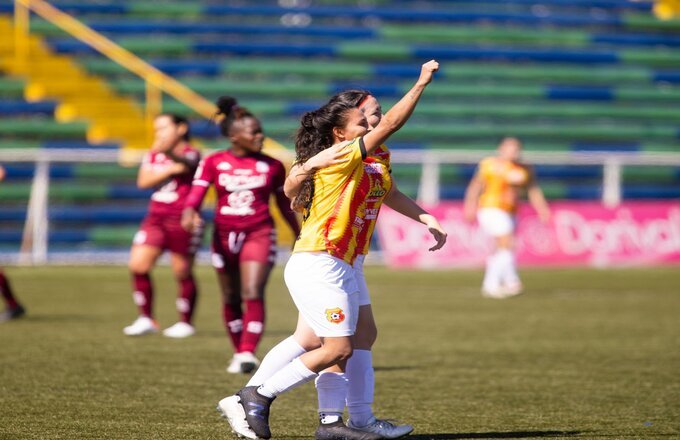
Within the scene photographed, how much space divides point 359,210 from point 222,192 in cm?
297

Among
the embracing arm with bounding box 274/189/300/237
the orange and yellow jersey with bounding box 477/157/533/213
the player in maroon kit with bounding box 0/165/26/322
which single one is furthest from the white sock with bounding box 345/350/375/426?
the orange and yellow jersey with bounding box 477/157/533/213

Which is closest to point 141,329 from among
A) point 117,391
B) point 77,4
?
point 117,391

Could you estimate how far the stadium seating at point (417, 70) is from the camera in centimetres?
2398

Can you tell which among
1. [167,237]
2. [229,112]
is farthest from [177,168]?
[229,112]

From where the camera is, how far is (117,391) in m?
7.17

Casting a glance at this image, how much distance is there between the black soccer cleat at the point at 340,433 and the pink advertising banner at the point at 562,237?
14.0m

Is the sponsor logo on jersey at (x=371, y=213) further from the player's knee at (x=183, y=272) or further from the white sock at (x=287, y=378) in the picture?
the player's knee at (x=183, y=272)

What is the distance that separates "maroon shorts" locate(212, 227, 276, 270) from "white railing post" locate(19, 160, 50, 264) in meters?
12.6


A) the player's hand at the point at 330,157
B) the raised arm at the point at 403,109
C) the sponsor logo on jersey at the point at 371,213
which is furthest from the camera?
the sponsor logo on jersey at the point at 371,213

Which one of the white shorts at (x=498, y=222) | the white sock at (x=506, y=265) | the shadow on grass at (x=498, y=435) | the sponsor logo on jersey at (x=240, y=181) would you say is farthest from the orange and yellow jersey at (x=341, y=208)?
the white shorts at (x=498, y=222)

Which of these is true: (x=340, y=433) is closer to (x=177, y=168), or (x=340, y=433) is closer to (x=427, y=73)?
(x=427, y=73)

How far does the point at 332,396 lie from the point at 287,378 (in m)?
0.25

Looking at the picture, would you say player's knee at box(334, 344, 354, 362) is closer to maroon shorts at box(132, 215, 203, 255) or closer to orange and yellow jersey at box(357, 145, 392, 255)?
orange and yellow jersey at box(357, 145, 392, 255)

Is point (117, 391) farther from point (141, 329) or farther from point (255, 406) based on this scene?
point (141, 329)
